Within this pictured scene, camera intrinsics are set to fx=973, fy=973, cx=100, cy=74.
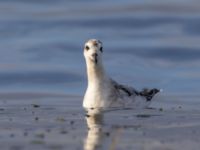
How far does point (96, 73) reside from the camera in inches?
765

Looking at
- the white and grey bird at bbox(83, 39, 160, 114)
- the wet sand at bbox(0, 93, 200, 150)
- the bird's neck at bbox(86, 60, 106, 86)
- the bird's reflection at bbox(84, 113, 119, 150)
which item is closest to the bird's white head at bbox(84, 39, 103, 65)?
the white and grey bird at bbox(83, 39, 160, 114)

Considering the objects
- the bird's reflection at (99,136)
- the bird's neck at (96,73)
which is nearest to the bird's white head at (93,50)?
the bird's neck at (96,73)

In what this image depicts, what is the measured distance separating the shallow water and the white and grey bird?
34 centimetres

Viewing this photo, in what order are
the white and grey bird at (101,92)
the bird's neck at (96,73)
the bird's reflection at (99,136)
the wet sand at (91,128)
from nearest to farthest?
the bird's reflection at (99,136), the wet sand at (91,128), the white and grey bird at (101,92), the bird's neck at (96,73)

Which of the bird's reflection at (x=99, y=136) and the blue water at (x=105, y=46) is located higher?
the blue water at (x=105, y=46)

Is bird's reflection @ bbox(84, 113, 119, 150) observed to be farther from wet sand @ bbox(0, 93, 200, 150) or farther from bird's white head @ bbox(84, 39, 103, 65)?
bird's white head @ bbox(84, 39, 103, 65)

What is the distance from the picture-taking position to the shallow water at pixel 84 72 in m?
14.7

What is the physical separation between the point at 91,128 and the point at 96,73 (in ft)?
13.2

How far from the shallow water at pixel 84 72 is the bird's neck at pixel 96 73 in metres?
0.58

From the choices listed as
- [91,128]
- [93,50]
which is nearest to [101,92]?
[93,50]

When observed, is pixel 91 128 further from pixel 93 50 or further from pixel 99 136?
pixel 93 50

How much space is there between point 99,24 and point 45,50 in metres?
3.35

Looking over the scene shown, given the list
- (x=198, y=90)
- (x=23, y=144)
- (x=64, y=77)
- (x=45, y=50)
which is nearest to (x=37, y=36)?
(x=45, y=50)

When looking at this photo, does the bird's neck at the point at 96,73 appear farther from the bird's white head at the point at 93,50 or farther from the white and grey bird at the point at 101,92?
the bird's white head at the point at 93,50
